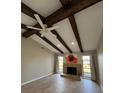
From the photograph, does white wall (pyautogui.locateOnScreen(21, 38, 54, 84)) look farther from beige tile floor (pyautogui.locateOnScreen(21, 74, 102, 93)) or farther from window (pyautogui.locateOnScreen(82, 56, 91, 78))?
window (pyautogui.locateOnScreen(82, 56, 91, 78))

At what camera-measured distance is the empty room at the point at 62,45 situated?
3197 mm

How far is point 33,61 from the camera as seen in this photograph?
21.3 ft

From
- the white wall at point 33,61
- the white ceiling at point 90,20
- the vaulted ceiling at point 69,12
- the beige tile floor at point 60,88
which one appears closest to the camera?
the vaulted ceiling at point 69,12

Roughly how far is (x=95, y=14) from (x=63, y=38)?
257 cm

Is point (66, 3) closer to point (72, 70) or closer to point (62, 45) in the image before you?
point (62, 45)

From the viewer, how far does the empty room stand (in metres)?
3.20

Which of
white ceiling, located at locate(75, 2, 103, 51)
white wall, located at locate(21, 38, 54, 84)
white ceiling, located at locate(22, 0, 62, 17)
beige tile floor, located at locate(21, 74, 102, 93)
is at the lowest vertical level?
beige tile floor, located at locate(21, 74, 102, 93)

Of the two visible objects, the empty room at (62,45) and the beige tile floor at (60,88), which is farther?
the beige tile floor at (60,88)

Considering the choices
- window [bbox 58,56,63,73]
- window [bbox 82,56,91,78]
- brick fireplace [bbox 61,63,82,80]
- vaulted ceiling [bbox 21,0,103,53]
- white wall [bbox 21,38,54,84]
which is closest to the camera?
vaulted ceiling [bbox 21,0,103,53]

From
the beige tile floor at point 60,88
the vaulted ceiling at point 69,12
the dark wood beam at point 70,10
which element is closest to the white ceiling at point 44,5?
the vaulted ceiling at point 69,12

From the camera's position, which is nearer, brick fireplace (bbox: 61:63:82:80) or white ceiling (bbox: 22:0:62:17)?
white ceiling (bbox: 22:0:62:17)

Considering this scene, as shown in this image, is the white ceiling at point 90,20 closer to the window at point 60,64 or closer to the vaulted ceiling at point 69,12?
the vaulted ceiling at point 69,12

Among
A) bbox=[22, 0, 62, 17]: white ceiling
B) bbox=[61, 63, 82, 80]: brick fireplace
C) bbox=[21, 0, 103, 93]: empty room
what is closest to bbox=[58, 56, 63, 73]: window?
bbox=[21, 0, 103, 93]: empty room
